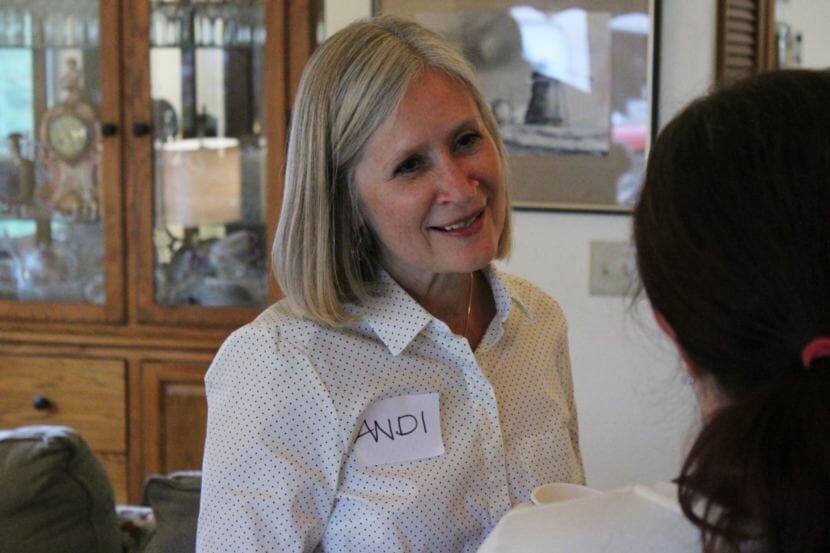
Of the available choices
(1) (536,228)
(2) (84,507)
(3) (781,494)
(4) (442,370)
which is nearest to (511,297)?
(4) (442,370)

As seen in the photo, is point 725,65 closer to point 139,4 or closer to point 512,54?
point 512,54

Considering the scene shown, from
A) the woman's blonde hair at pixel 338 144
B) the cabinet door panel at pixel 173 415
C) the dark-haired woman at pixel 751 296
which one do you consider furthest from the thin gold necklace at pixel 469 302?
the cabinet door panel at pixel 173 415

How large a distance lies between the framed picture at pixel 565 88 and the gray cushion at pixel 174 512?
140cm

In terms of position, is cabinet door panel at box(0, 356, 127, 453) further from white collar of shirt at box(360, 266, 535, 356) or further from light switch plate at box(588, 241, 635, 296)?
white collar of shirt at box(360, 266, 535, 356)

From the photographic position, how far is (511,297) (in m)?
1.66

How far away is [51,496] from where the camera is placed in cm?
166

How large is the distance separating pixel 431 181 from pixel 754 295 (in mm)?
709

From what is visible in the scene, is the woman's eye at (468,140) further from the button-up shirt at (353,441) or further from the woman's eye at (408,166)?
the button-up shirt at (353,441)

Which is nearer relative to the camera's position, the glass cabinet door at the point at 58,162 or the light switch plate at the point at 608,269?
the light switch plate at the point at 608,269

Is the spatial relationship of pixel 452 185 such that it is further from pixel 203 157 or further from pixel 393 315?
pixel 203 157

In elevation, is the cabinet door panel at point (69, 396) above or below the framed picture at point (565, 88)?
below

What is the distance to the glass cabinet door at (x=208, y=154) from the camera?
320 cm

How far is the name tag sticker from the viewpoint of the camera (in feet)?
4.66

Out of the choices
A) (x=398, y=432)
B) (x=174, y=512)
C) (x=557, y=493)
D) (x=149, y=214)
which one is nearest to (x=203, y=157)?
(x=149, y=214)
